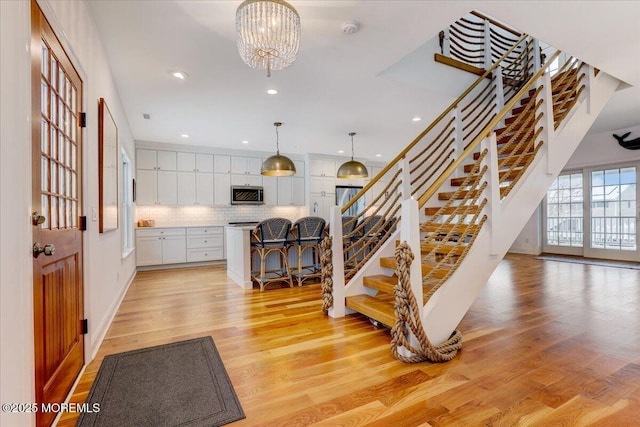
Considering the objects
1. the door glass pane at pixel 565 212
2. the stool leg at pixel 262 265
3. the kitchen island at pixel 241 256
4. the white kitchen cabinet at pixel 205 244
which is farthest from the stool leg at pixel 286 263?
the door glass pane at pixel 565 212

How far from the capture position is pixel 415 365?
215cm

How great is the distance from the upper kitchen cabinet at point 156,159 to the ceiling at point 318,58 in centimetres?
82

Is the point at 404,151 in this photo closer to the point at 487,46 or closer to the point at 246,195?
the point at 487,46

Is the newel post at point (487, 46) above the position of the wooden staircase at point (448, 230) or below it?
above

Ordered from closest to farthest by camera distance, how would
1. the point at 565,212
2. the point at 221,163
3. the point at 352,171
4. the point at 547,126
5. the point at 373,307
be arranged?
the point at 373,307
the point at 547,126
the point at 352,171
the point at 221,163
the point at 565,212

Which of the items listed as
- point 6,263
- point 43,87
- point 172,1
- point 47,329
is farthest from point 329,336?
point 172,1

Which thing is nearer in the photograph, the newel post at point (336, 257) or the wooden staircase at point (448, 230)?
the wooden staircase at point (448, 230)

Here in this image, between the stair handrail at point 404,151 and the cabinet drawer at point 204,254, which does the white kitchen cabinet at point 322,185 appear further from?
the stair handrail at point 404,151

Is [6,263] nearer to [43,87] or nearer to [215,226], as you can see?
[43,87]

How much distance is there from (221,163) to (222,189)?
0.59m

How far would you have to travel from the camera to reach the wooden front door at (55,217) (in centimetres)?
140

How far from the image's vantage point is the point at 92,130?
8.02 feet

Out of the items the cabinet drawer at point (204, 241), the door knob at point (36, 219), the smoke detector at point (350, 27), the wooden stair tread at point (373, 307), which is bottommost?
the wooden stair tread at point (373, 307)

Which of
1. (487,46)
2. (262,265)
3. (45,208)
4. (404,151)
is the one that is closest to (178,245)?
(262,265)
